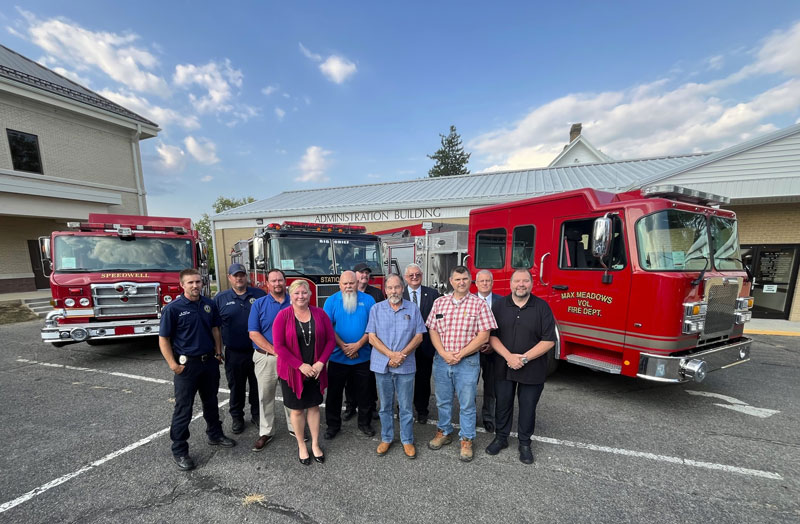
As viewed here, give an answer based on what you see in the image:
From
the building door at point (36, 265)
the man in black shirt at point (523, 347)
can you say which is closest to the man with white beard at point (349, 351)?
the man in black shirt at point (523, 347)

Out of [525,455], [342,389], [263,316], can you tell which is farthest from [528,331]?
[263,316]

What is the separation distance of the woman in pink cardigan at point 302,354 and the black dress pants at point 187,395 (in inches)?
30.5

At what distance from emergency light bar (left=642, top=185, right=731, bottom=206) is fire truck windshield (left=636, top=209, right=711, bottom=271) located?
24 centimetres

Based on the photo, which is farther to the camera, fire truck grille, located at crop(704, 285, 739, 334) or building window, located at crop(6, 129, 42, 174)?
building window, located at crop(6, 129, 42, 174)

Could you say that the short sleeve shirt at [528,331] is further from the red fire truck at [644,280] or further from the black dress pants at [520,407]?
the red fire truck at [644,280]

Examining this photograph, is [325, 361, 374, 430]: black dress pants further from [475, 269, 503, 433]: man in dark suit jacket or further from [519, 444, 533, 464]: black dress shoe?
[519, 444, 533, 464]: black dress shoe

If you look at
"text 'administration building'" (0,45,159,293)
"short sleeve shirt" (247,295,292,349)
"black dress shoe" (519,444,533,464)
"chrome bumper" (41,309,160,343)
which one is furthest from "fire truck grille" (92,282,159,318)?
"text 'administration building'" (0,45,159,293)

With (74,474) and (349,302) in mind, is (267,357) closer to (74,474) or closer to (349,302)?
(349,302)

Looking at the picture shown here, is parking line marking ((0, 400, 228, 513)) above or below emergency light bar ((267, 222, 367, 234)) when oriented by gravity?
below

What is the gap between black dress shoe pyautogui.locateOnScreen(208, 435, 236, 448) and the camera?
326 centimetres

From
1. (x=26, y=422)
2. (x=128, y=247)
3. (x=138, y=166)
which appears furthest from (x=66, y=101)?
(x=26, y=422)

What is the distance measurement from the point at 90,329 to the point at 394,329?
5733 millimetres

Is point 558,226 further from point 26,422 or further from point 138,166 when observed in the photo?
point 138,166

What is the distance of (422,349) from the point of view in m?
3.56
